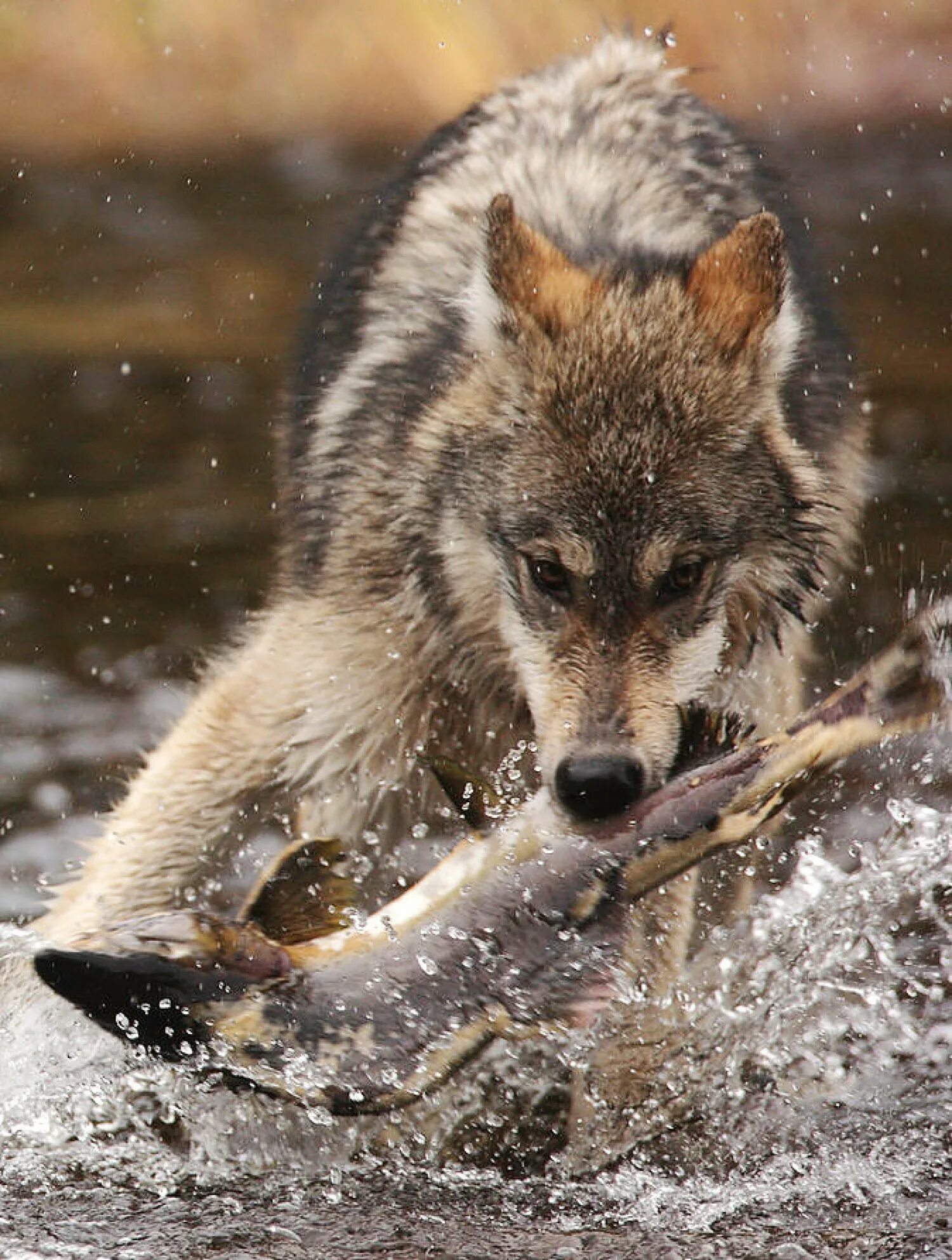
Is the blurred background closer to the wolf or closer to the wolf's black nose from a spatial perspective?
the wolf

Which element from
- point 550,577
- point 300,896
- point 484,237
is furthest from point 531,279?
point 300,896

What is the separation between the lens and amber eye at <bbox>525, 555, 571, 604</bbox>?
3.65 metres

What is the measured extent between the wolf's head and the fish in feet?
1.28

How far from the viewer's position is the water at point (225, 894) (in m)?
3.28

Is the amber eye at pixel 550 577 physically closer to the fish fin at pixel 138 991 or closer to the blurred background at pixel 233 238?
the fish fin at pixel 138 991

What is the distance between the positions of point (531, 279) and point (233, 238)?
7511mm

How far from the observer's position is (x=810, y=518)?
385 centimetres

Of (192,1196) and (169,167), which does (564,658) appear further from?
(169,167)

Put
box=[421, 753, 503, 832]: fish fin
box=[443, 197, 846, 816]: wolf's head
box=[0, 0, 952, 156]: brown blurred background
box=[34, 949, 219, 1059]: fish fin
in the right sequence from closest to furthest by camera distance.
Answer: box=[34, 949, 219, 1059]: fish fin
box=[421, 753, 503, 832]: fish fin
box=[443, 197, 846, 816]: wolf's head
box=[0, 0, 952, 156]: brown blurred background

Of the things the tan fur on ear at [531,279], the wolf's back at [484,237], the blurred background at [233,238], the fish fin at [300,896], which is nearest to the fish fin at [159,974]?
the fish fin at [300,896]

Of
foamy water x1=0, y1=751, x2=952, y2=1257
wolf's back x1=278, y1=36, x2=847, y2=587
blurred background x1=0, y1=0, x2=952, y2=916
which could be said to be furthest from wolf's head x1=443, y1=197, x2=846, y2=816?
blurred background x1=0, y1=0, x2=952, y2=916

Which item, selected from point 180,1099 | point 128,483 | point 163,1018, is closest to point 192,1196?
point 180,1099

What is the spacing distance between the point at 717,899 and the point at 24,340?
20.4ft

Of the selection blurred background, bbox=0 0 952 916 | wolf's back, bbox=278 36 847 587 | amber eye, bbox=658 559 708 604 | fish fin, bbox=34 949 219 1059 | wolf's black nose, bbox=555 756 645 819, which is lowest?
blurred background, bbox=0 0 952 916
